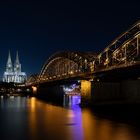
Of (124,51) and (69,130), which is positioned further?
(124,51)

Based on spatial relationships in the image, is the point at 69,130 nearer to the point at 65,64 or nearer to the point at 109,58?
the point at 109,58

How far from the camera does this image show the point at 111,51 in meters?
81.2

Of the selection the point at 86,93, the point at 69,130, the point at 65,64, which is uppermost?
the point at 65,64

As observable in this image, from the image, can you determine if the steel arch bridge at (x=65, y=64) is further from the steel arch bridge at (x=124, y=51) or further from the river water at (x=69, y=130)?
the river water at (x=69, y=130)


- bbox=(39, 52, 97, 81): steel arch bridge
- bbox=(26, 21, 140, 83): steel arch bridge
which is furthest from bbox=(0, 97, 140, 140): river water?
bbox=(39, 52, 97, 81): steel arch bridge

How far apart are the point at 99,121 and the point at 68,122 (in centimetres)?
363

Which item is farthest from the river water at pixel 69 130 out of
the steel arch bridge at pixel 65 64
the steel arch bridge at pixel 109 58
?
the steel arch bridge at pixel 65 64

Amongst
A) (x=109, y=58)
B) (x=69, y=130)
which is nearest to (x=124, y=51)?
(x=109, y=58)

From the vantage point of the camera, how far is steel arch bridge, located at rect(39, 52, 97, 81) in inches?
4279

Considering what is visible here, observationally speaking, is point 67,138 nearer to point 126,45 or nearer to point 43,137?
point 43,137

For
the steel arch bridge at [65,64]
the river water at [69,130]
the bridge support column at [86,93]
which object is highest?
the steel arch bridge at [65,64]

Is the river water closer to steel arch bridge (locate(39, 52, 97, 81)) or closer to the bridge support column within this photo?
the bridge support column

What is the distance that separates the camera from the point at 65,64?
13538 centimetres

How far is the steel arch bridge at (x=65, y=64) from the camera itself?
109 metres
